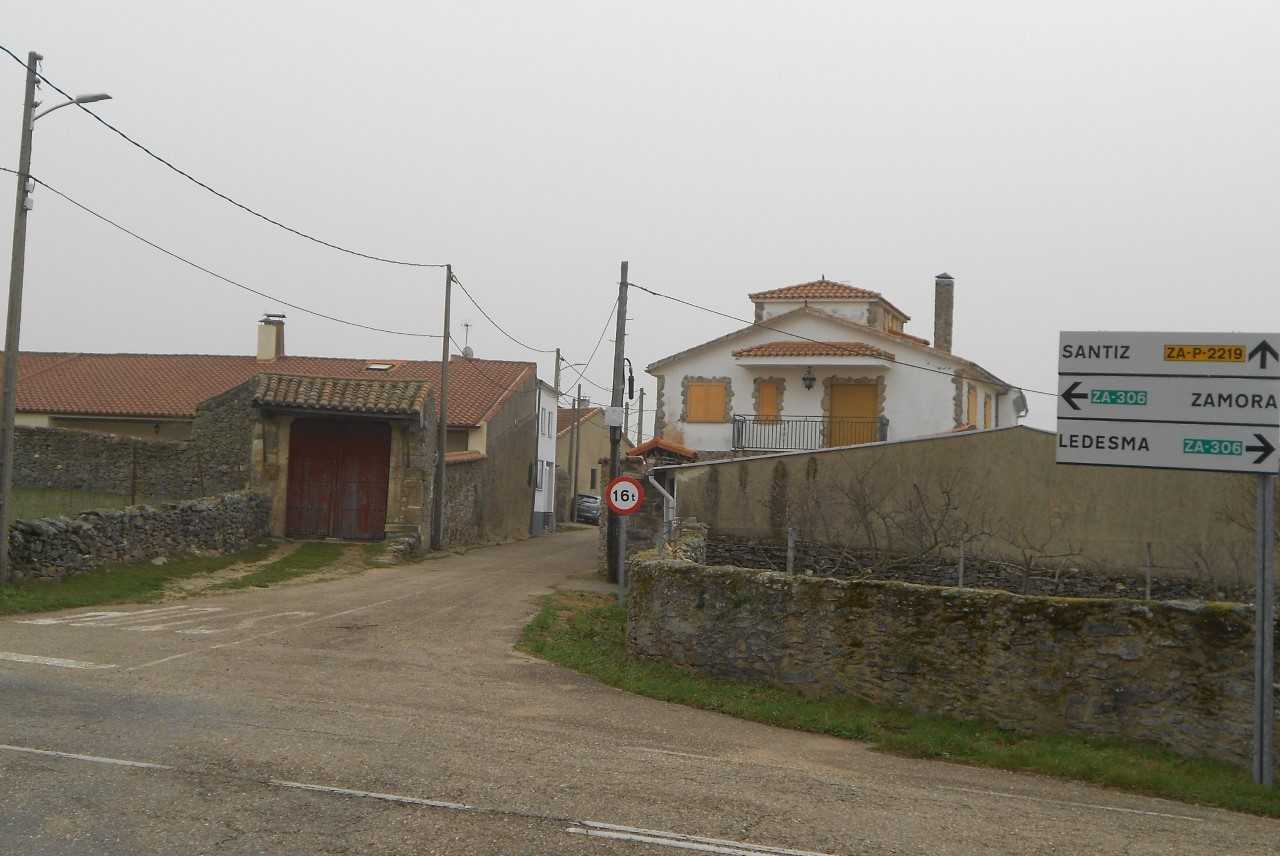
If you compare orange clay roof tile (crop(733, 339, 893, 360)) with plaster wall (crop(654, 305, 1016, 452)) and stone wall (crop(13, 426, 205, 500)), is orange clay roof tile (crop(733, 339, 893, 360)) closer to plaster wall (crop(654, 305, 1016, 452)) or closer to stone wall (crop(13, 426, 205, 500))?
plaster wall (crop(654, 305, 1016, 452))

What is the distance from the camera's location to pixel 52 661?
11.7 meters

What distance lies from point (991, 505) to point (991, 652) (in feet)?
39.9

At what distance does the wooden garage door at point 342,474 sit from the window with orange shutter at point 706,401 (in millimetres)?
10166

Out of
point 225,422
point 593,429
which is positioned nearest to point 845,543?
point 225,422

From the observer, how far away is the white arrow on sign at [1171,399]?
386 inches

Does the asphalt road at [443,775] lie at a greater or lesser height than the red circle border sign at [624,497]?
lesser

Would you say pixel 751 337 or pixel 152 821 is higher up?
pixel 751 337

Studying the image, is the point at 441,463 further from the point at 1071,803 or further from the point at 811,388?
the point at 1071,803

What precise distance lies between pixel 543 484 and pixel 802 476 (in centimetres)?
2500

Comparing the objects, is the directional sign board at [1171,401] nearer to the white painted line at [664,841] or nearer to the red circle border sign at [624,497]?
the white painted line at [664,841]

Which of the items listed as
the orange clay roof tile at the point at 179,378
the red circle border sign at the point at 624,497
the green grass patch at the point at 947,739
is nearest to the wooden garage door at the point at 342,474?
the orange clay roof tile at the point at 179,378

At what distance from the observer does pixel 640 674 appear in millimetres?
13039

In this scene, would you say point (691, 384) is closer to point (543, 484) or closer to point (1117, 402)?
point (543, 484)

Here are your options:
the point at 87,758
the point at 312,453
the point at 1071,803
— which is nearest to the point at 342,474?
the point at 312,453
